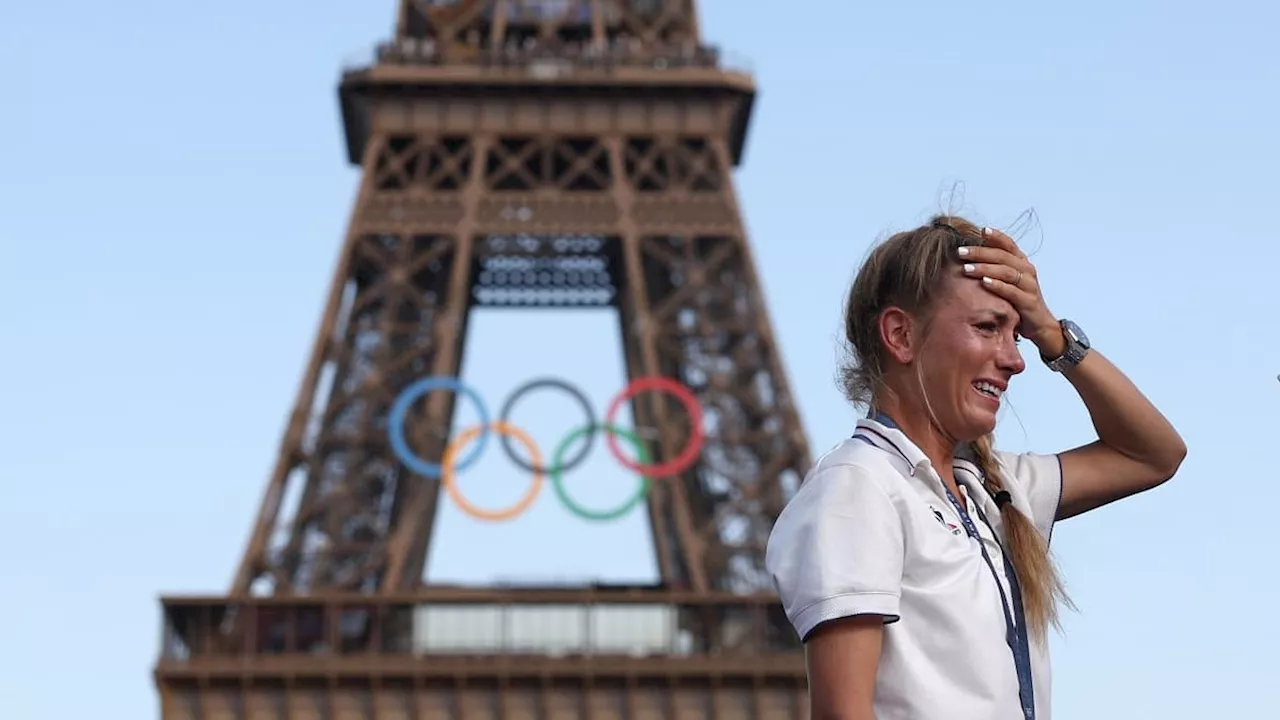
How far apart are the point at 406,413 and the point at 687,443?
18.0ft

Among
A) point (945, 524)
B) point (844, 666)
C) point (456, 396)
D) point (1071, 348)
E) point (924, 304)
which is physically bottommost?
point (456, 396)

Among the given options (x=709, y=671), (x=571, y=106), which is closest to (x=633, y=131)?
(x=571, y=106)

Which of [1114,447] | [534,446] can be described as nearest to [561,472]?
[534,446]

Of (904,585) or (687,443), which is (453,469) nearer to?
(687,443)

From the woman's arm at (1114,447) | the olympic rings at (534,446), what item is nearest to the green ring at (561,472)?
the olympic rings at (534,446)

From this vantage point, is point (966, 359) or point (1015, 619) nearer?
point (1015, 619)

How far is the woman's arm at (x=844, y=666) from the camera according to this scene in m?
5.23

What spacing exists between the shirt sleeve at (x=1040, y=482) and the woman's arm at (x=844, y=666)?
0.94 metres

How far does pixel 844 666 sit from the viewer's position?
5281 millimetres

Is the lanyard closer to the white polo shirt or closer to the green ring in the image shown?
the white polo shirt

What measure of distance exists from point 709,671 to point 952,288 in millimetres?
40965

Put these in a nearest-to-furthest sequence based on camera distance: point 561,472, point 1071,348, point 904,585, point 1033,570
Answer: point 904,585
point 1033,570
point 1071,348
point 561,472

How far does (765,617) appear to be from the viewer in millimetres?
46500

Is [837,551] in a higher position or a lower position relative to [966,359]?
lower
